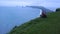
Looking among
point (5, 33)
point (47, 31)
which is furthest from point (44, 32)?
point (5, 33)

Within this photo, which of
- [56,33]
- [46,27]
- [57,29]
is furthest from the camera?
[46,27]

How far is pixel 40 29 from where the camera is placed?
14445 mm

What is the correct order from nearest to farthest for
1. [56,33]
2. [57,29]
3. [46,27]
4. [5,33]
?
[56,33], [57,29], [46,27], [5,33]

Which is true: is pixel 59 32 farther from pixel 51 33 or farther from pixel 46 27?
pixel 46 27

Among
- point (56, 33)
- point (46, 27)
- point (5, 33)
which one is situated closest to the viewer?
point (56, 33)

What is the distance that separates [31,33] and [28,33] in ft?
0.93

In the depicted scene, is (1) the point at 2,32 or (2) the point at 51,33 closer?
(2) the point at 51,33

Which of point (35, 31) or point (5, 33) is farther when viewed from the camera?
point (5, 33)

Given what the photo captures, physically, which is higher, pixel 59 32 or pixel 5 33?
pixel 59 32

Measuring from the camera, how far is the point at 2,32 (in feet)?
65.7

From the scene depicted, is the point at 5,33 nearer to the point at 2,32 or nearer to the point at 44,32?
the point at 2,32

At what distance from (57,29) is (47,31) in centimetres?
86

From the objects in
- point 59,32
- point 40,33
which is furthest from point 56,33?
point 40,33

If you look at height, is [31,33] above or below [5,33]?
above
